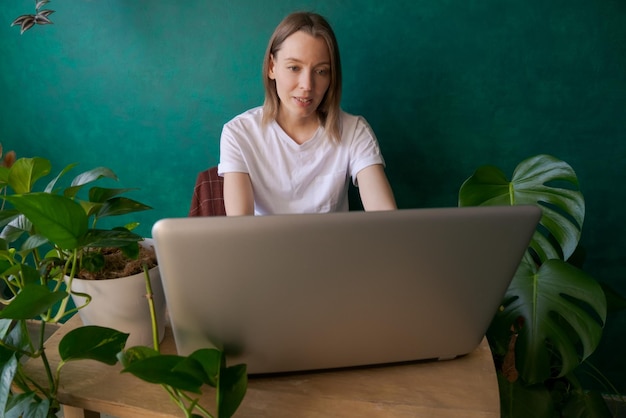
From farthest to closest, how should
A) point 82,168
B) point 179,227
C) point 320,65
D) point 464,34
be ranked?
point 82,168 < point 464,34 < point 320,65 < point 179,227

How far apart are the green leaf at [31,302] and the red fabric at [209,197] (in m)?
0.91

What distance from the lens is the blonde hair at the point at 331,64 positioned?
1380 millimetres

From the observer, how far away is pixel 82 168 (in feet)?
6.53

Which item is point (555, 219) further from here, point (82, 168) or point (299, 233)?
point (82, 168)

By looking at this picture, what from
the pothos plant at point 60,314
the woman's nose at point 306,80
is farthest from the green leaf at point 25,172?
the woman's nose at point 306,80

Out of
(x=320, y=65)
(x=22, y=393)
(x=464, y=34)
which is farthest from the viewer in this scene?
(x=464, y=34)

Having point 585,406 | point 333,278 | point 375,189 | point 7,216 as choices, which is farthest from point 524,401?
point 7,216

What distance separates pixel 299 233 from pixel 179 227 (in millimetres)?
141

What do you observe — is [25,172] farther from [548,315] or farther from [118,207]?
[548,315]

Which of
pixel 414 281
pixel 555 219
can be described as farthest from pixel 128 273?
pixel 555 219

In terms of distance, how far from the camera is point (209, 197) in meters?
1.57

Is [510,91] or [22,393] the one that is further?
[510,91]

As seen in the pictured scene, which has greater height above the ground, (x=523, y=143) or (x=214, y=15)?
(x=214, y=15)

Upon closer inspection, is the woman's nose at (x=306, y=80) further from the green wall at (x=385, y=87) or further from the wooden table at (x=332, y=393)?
the wooden table at (x=332, y=393)
